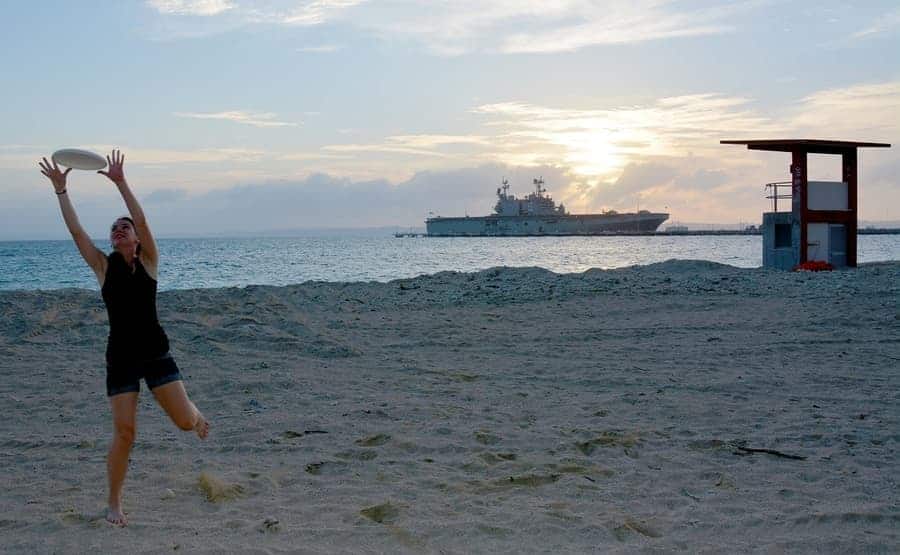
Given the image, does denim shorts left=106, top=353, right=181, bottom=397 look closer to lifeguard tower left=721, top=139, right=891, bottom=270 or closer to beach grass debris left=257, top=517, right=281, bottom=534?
beach grass debris left=257, top=517, right=281, bottom=534

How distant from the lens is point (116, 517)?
14.9 ft

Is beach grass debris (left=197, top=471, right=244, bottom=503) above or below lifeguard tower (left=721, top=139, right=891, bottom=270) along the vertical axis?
below

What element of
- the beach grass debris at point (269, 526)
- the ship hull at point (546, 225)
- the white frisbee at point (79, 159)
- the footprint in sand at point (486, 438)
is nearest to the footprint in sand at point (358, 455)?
the footprint in sand at point (486, 438)

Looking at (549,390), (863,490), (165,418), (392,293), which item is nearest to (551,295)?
(392,293)

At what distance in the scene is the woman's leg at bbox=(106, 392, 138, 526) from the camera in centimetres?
446

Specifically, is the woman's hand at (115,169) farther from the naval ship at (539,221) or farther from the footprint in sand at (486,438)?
the naval ship at (539,221)

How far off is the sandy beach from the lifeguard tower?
28.9ft

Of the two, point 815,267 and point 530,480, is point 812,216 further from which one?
point 530,480

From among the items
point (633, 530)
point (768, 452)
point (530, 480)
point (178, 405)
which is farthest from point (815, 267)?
point (178, 405)

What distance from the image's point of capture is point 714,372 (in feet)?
29.2

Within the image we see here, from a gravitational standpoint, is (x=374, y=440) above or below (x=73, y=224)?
below

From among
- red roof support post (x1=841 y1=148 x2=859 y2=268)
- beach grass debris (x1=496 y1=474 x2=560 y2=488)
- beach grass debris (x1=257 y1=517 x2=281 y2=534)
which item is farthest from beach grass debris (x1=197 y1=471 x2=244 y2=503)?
red roof support post (x1=841 y1=148 x2=859 y2=268)

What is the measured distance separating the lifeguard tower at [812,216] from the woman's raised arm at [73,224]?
2004cm

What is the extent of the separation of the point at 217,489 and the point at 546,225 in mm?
124015
